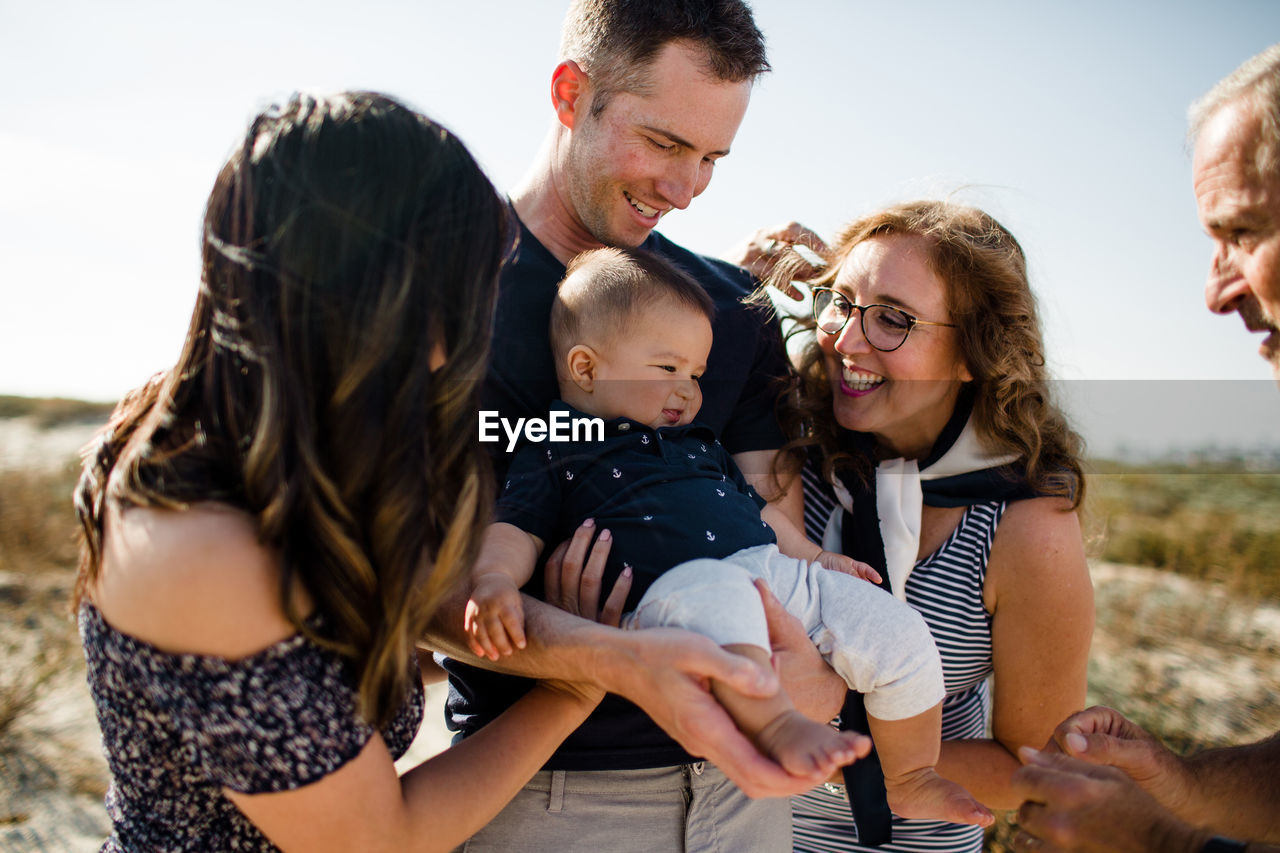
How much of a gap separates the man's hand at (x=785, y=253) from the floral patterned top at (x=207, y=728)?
205 centimetres

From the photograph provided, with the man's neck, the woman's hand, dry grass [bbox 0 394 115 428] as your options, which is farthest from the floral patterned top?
dry grass [bbox 0 394 115 428]

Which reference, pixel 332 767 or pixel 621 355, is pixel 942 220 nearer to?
pixel 621 355

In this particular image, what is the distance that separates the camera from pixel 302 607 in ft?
4.40

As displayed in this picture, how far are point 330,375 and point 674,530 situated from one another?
94 centimetres

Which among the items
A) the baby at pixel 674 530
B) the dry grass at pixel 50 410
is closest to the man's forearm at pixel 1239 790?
the baby at pixel 674 530

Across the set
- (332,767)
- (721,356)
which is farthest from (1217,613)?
(332,767)

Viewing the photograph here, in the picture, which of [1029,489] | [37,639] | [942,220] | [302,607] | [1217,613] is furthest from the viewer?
[1217,613]

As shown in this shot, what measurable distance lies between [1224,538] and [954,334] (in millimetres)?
11540

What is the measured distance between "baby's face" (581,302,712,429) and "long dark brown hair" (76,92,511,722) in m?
0.86

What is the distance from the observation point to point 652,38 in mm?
2729

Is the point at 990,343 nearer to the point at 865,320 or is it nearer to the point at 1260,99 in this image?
the point at 865,320

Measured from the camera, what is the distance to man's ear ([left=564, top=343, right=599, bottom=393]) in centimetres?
235

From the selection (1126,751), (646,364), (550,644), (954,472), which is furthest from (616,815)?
(954,472)

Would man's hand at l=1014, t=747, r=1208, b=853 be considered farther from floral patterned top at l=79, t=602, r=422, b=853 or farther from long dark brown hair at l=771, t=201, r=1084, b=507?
floral patterned top at l=79, t=602, r=422, b=853
